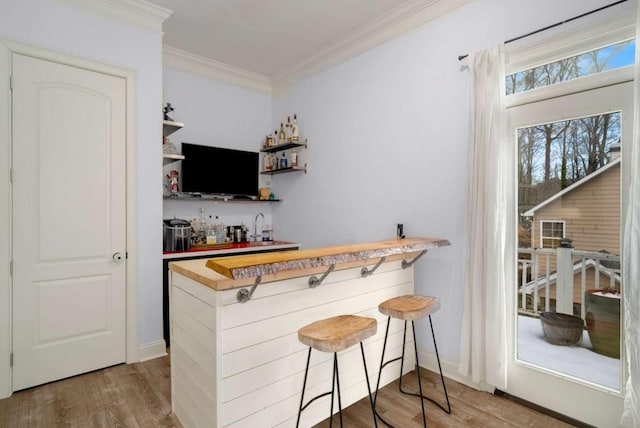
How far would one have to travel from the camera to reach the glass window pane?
6.23 ft

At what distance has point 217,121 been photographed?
13.5 feet

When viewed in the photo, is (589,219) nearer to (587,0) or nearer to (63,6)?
(587,0)

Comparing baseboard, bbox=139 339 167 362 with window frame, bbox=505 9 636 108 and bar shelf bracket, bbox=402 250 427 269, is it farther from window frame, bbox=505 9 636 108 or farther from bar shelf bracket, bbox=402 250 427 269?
window frame, bbox=505 9 636 108

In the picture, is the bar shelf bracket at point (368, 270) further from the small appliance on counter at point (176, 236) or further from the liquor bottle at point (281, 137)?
the liquor bottle at point (281, 137)

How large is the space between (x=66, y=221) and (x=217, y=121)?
206 cm

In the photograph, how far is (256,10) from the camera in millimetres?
2883

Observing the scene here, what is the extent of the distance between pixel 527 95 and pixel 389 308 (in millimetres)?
1713

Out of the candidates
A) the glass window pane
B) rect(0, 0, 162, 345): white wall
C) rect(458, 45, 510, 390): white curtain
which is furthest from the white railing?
rect(0, 0, 162, 345): white wall

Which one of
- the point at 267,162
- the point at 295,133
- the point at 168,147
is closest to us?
the point at 168,147

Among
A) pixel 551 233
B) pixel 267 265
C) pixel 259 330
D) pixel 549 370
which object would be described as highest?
pixel 551 233

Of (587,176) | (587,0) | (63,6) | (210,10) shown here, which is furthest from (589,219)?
(63,6)

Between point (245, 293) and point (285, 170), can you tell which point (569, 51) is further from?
point (285, 170)

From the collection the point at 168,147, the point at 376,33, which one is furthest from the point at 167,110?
the point at 376,33

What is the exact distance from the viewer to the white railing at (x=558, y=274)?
200cm
